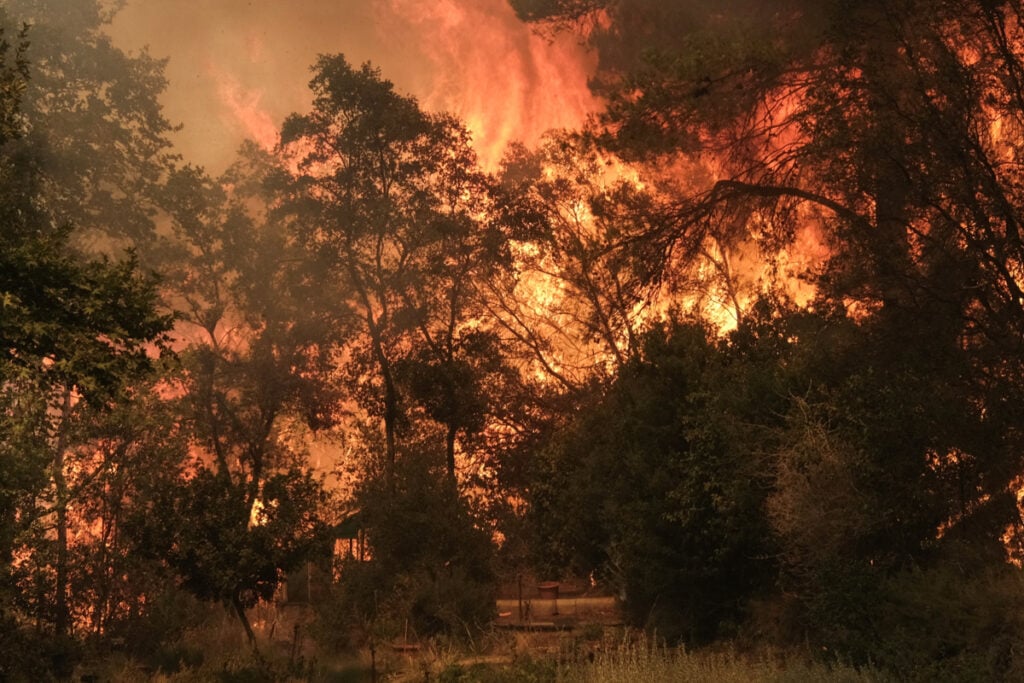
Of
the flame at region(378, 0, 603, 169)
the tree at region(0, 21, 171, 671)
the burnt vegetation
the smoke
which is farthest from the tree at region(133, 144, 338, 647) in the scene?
the tree at region(0, 21, 171, 671)

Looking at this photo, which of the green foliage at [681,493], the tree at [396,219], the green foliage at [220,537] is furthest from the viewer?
the tree at [396,219]

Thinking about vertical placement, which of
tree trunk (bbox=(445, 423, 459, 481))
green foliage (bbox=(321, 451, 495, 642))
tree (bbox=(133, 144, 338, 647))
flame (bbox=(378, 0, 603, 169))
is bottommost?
green foliage (bbox=(321, 451, 495, 642))

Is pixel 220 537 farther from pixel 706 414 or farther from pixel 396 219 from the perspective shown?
pixel 396 219

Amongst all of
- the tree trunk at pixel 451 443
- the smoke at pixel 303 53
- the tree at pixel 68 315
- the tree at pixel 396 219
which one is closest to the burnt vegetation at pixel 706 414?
the tree at pixel 68 315

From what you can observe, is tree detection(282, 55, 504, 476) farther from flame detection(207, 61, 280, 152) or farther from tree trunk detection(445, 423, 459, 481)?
flame detection(207, 61, 280, 152)

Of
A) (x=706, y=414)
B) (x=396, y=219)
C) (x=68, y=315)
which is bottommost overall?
(x=68, y=315)

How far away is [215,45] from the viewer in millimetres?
77188

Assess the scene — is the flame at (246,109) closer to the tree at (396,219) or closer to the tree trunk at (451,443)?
the tree at (396,219)

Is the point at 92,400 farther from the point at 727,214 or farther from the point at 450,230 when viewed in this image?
the point at 450,230

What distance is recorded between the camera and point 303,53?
75.1m

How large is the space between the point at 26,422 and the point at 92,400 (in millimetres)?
6997

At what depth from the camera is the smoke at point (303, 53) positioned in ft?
205

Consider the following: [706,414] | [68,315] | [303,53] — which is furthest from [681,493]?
[303,53]

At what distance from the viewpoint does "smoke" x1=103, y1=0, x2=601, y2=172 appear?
62469mm
